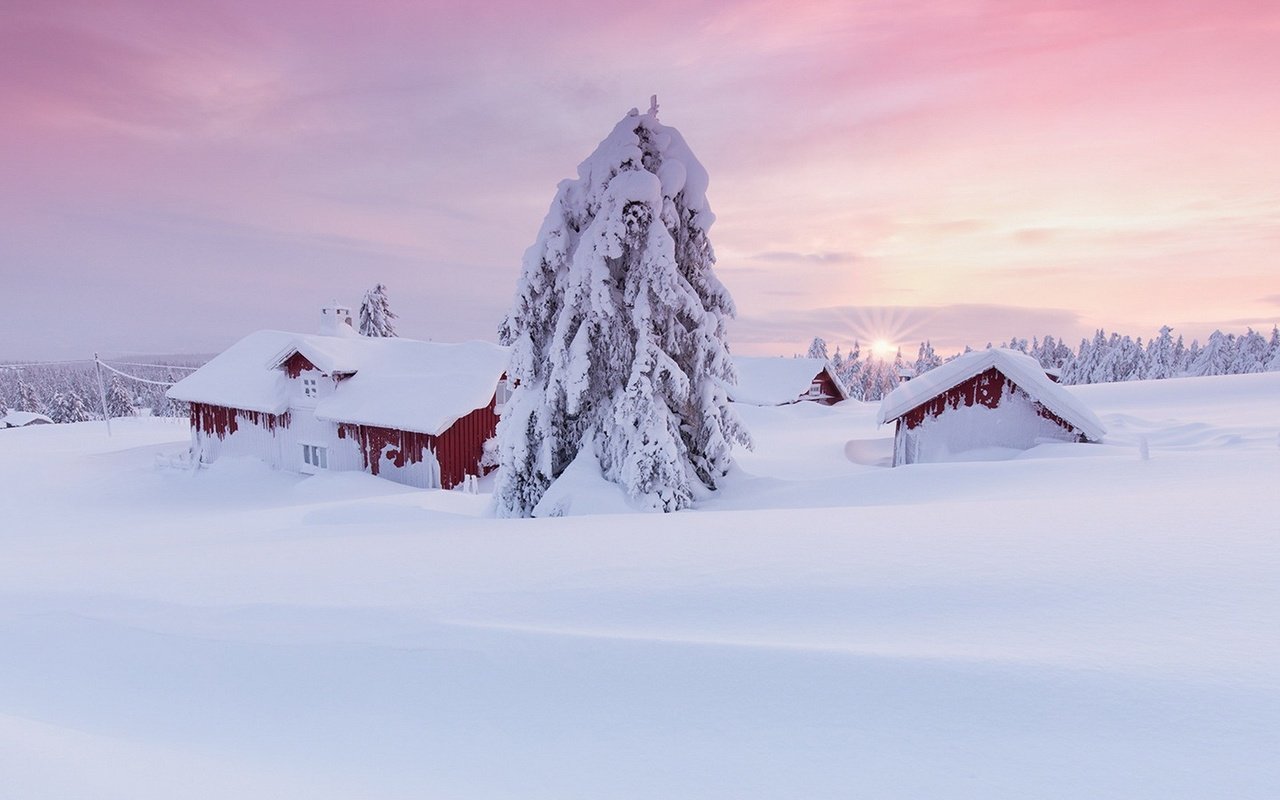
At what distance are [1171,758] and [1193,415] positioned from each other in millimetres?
31721

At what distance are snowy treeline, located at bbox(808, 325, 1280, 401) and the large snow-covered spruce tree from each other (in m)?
81.0

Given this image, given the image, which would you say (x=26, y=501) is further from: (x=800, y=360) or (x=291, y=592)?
(x=800, y=360)

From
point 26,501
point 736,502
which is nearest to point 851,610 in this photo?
point 736,502

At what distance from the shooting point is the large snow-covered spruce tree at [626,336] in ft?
40.4

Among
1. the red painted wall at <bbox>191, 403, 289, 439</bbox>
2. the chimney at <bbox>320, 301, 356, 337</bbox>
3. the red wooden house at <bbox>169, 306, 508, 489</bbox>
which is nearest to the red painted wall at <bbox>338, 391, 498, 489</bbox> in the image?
the red wooden house at <bbox>169, 306, 508, 489</bbox>

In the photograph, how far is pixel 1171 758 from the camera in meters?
2.25

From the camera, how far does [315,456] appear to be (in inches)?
1104

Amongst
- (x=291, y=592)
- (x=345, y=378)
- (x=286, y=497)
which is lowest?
(x=286, y=497)

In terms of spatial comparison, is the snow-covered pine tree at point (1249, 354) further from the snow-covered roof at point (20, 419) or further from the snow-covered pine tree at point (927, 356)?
the snow-covered roof at point (20, 419)

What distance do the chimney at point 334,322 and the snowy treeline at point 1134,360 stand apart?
7583 cm

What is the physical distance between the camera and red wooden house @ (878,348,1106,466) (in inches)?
683

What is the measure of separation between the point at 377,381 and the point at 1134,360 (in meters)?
116

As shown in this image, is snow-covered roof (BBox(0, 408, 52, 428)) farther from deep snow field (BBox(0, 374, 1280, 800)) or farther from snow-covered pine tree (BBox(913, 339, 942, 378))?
snow-covered pine tree (BBox(913, 339, 942, 378))

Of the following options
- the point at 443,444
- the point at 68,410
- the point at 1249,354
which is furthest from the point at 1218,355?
the point at 68,410
